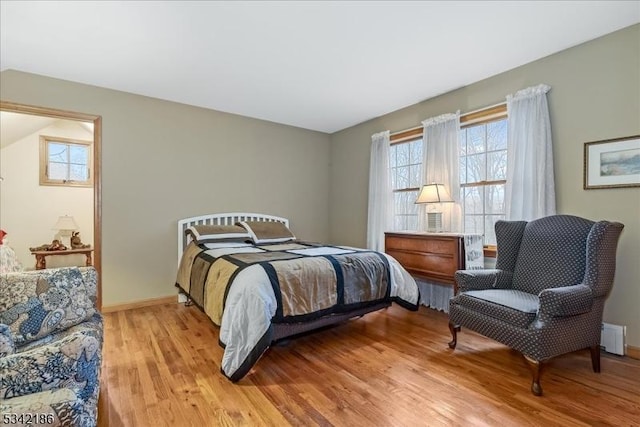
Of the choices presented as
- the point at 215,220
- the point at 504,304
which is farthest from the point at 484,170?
the point at 215,220

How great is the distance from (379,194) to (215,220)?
2.21 metres

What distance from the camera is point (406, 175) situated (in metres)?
4.11

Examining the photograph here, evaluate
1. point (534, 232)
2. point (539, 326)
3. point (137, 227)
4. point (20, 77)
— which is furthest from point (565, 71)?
point (20, 77)

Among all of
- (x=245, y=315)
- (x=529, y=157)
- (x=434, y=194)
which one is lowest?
(x=245, y=315)

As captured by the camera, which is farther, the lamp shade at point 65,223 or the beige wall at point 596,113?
the lamp shade at point 65,223

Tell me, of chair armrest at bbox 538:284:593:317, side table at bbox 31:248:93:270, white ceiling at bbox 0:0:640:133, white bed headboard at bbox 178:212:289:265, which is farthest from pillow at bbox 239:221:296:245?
chair armrest at bbox 538:284:593:317

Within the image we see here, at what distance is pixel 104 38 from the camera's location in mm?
→ 2432

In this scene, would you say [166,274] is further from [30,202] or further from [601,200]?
[601,200]

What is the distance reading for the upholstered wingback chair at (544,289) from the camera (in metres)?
1.87

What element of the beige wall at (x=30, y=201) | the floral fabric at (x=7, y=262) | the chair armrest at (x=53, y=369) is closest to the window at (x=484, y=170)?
the chair armrest at (x=53, y=369)

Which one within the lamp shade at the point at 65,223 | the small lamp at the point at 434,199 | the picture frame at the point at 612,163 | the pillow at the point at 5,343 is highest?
the picture frame at the point at 612,163

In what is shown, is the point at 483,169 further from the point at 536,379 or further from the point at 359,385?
the point at 359,385

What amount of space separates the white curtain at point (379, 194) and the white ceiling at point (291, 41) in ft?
2.75

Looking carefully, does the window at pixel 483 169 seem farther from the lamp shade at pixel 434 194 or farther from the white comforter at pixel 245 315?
the white comforter at pixel 245 315
